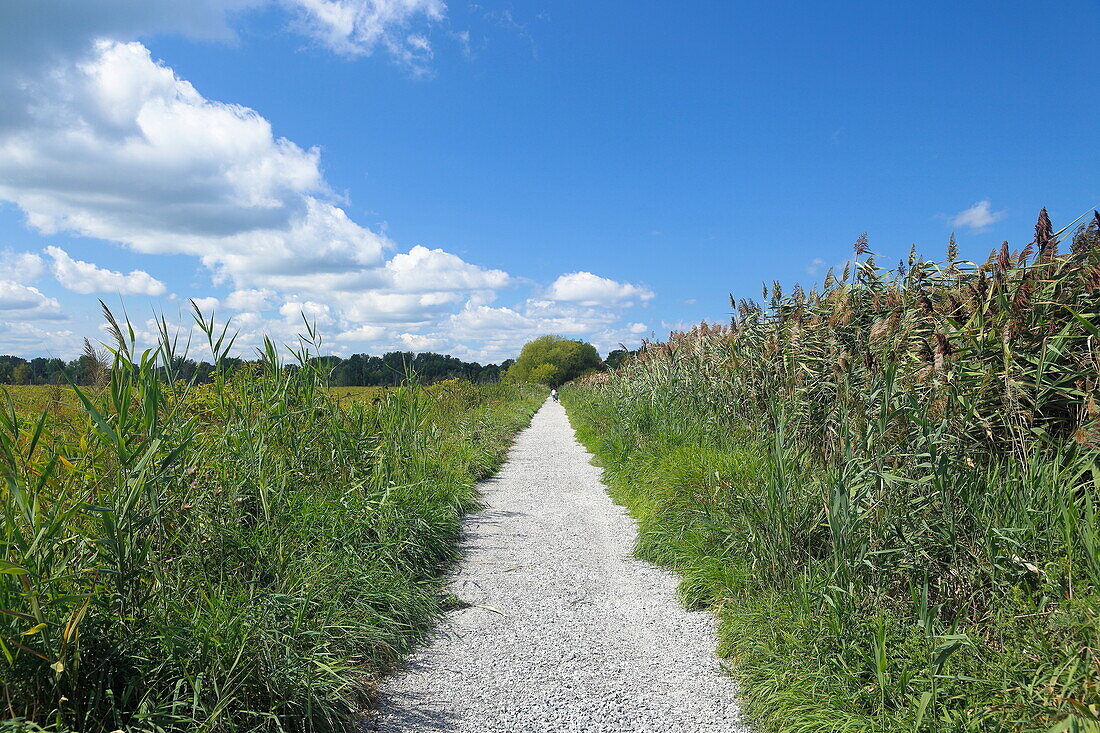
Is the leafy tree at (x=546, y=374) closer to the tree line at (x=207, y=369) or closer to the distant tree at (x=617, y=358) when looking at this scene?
the distant tree at (x=617, y=358)

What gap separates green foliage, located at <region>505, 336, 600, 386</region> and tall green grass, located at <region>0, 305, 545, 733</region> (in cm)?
5374

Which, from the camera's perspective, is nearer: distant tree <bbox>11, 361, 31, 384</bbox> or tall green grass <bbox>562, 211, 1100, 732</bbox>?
tall green grass <bbox>562, 211, 1100, 732</bbox>

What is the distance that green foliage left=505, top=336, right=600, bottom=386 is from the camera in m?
60.2

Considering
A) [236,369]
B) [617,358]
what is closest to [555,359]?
[617,358]

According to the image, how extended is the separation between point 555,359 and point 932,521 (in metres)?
60.7

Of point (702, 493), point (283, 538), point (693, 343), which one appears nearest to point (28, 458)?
point (283, 538)

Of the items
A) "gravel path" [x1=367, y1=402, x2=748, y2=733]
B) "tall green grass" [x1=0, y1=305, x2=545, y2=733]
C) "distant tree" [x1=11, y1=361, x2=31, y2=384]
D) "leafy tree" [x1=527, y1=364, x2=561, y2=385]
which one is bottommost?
"gravel path" [x1=367, y1=402, x2=748, y2=733]

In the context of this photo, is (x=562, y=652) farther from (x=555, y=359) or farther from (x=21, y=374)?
(x=555, y=359)

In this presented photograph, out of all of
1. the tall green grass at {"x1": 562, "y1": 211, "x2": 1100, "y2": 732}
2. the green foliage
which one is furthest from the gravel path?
the green foliage

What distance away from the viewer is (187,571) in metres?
2.81

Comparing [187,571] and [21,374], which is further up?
[21,374]

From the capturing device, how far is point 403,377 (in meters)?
6.53

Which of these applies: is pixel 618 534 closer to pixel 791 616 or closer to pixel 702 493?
pixel 702 493

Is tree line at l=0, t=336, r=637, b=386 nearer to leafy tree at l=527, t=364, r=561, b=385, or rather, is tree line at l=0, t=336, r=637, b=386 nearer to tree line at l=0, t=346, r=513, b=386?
tree line at l=0, t=346, r=513, b=386
